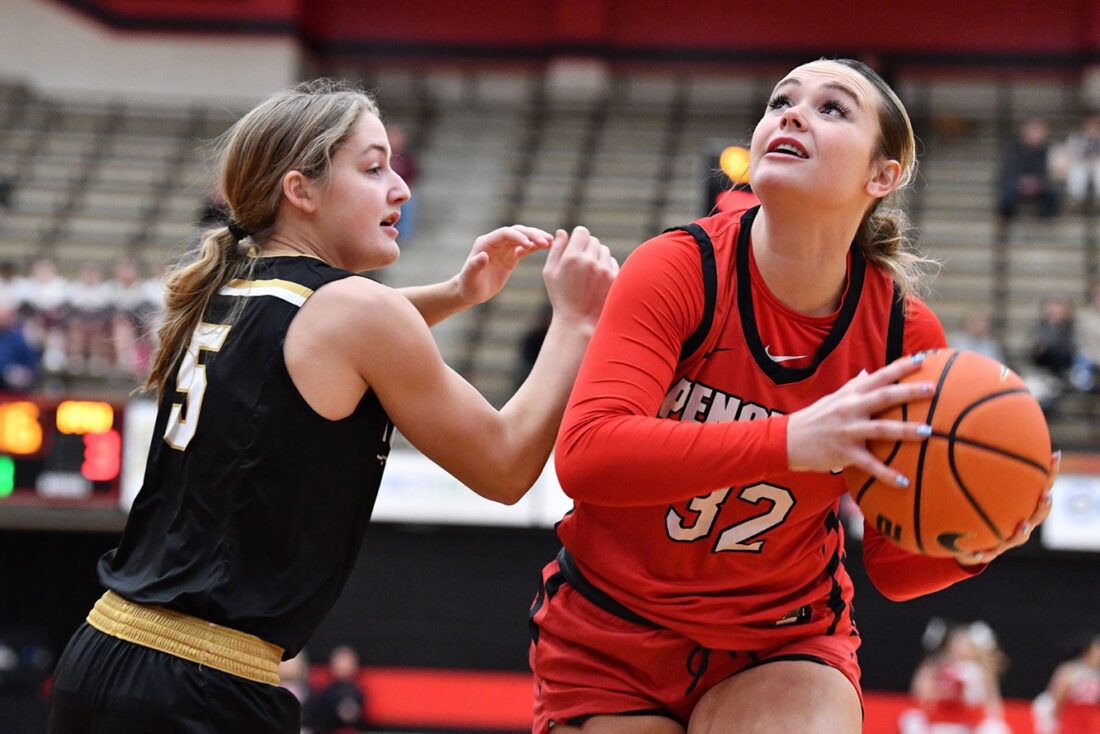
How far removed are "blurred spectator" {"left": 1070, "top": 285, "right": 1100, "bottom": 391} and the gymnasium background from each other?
213 mm

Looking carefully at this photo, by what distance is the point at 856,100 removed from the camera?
9.89 feet

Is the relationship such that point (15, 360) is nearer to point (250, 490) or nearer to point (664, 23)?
point (250, 490)

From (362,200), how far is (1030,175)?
13.0 m

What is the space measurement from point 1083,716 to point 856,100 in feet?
25.7

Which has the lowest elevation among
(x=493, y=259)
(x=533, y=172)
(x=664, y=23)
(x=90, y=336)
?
(x=90, y=336)

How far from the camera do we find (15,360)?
36.4ft

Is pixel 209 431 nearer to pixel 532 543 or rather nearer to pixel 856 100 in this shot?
pixel 856 100

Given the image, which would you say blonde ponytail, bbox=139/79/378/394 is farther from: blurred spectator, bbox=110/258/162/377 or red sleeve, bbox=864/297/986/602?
blurred spectator, bbox=110/258/162/377

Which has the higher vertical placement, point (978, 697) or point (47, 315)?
point (47, 315)

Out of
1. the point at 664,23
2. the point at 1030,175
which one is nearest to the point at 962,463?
the point at 1030,175

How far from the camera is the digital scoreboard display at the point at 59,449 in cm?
944

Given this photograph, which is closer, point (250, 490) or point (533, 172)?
point (250, 490)

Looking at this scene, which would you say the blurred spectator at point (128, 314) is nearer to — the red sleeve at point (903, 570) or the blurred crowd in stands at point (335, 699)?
the blurred crowd in stands at point (335, 699)

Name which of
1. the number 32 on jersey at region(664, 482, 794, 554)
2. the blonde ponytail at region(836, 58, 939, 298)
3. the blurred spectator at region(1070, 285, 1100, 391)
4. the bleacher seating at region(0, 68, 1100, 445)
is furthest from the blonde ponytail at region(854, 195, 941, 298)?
the bleacher seating at region(0, 68, 1100, 445)
